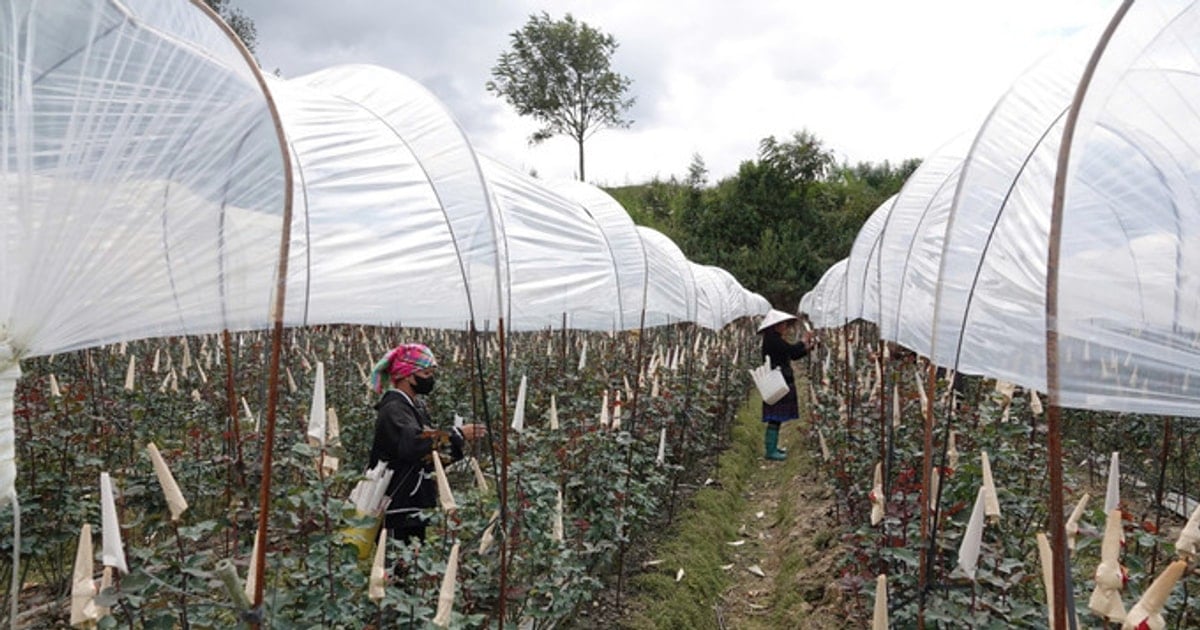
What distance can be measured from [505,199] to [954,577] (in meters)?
3.27

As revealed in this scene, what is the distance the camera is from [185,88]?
6.02 feet

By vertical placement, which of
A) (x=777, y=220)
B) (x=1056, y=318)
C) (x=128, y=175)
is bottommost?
(x=1056, y=318)

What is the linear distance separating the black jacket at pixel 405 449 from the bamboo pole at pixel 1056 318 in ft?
7.97

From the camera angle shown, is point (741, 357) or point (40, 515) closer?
point (40, 515)

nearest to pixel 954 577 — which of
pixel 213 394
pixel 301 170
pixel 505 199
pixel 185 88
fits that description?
pixel 185 88

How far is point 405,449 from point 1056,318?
2687mm

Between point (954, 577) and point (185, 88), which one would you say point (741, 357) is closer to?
point (954, 577)

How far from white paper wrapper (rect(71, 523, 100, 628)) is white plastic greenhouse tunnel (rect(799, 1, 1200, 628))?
1.97 metres

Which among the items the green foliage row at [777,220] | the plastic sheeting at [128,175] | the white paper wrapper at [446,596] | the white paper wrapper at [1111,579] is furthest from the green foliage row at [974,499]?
the green foliage row at [777,220]

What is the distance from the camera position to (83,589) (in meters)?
1.58

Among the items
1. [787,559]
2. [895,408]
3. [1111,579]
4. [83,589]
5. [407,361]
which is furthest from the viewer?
[787,559]

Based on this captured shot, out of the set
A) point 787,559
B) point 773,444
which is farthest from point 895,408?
point 773,444

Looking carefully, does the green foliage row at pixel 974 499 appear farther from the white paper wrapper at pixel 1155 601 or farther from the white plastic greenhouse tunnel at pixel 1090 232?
the white paper wrapper at pixel 1155 601

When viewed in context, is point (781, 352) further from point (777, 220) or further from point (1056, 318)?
point (777, 220)
